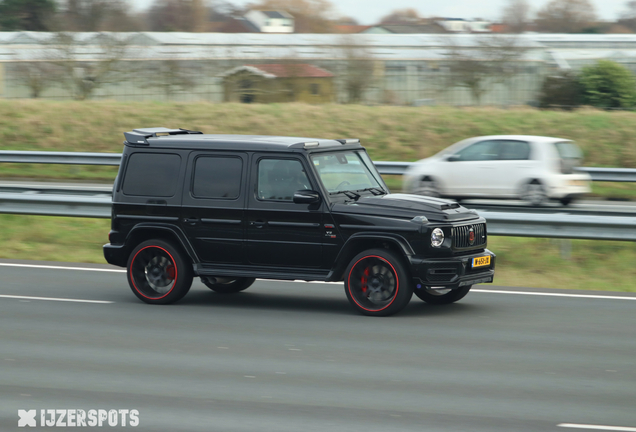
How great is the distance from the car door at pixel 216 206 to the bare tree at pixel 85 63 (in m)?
34.1

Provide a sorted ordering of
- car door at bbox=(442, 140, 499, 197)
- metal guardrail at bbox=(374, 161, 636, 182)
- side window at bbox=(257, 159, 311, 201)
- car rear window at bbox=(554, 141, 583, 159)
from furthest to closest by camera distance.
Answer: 1. metal guardrail at bbox=(374, 161, 636, 182)
2. car door at bbox=(442, 140, 499, 197)
3. car rear window at bbox=(554, 141, 583, 159)
4. side window at bbox=(257, 159, 311, 201)

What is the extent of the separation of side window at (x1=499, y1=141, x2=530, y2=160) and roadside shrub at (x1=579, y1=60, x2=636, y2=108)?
72.6ft

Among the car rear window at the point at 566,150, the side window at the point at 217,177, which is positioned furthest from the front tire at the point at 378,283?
the car rear window at the point at 566,150

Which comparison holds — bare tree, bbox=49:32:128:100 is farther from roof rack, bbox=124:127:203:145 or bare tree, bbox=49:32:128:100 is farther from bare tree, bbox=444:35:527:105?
roof rack, bbox=124:127:203:145

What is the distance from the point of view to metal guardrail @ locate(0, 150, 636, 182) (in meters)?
19.9

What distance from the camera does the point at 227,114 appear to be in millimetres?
33812

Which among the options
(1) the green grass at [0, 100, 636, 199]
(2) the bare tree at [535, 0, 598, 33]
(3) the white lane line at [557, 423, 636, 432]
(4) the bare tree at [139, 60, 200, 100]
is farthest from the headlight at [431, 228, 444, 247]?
(2) the bare tree at [535, 0, 598, 33]

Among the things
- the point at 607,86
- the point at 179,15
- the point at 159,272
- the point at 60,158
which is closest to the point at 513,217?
the point at 159,272

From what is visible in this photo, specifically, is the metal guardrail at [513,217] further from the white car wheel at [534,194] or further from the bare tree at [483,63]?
the bare tree at [483,63]

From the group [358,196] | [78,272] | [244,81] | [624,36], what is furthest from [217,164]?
[624,36]

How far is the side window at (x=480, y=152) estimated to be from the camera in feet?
60.2

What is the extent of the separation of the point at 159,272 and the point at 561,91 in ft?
112

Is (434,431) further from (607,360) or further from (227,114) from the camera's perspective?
(227,114)

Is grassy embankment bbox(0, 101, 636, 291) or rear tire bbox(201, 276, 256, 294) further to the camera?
grassy embankment bbox(0, 101, 636, 291)
